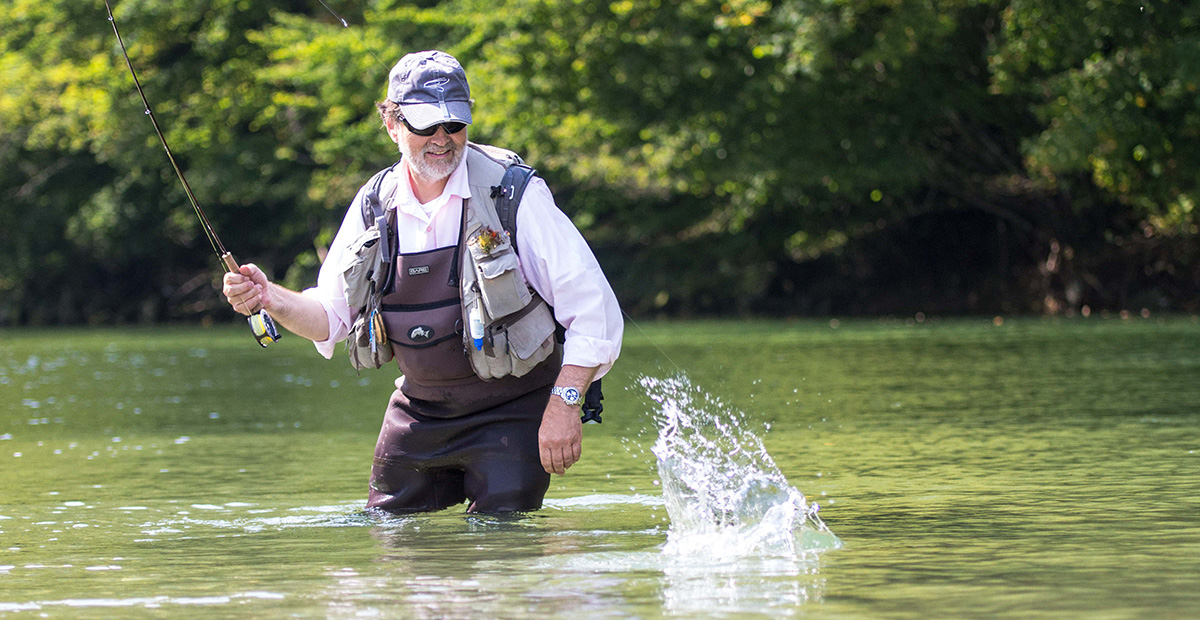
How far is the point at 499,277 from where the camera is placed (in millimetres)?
5074

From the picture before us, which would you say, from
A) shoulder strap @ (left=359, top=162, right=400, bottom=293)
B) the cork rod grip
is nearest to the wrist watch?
shoulder strap @ (left=359, top=162, right=400, bottom=293)

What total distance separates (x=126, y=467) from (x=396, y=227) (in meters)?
3.50

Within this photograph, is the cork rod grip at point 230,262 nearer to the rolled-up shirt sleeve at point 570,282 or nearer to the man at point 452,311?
the man at point 452,311

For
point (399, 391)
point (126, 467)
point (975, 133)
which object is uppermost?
point (975, 133)

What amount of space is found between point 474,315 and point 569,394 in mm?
386

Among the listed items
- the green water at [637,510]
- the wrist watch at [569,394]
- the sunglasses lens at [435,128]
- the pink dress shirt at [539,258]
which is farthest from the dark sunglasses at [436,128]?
the green water at [637,510]

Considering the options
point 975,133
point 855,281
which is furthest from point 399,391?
point 855,281

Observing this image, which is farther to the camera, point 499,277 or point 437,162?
point 437,162

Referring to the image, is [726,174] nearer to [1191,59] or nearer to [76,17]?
[1191,59]

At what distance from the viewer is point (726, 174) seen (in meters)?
26.5

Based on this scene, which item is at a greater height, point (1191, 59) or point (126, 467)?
point (1191, 59)

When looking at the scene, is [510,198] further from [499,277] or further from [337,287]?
[337,287]

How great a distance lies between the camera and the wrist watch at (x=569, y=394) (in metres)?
5.05

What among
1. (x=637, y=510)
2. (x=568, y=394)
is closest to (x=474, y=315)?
(x=568, y=394)
